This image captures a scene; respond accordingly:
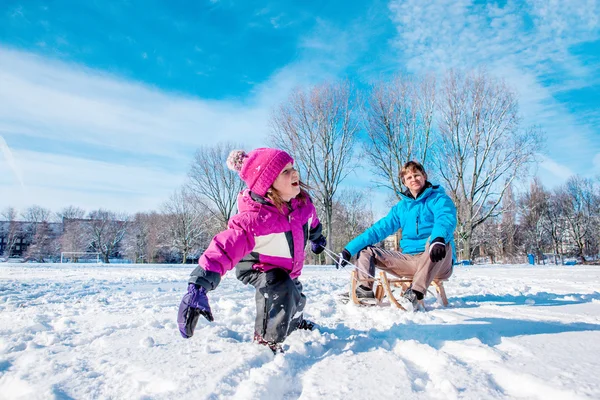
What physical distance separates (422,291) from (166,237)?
38.8m

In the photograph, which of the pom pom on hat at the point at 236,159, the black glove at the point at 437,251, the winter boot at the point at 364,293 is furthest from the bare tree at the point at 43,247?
the black glove at the point at 437,251

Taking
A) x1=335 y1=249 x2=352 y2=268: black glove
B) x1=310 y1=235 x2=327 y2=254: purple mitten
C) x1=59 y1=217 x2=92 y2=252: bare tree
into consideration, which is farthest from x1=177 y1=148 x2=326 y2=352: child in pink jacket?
x1=59 y1=217 x2=92 y2=252: bare tree

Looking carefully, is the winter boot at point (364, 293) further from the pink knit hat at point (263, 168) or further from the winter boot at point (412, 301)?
the pink knit hat at point (263, 168)


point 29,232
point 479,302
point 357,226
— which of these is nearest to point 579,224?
point 357,226

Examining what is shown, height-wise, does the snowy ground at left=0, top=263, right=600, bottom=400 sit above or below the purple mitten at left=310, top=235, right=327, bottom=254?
below

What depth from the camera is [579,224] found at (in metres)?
33.7

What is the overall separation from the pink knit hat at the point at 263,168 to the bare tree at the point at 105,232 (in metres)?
46.7

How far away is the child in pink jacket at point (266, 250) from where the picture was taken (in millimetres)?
1543

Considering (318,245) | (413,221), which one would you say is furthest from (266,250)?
(413,221)

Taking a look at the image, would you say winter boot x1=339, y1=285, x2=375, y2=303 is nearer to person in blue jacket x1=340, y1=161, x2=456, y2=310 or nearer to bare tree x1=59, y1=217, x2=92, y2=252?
person in blue jacket x1=340, y1=161, x2=456, y2=310

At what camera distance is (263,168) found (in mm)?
1914

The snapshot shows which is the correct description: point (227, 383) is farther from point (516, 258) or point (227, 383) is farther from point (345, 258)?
point (516, 258)

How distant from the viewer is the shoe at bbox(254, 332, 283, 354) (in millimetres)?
1617

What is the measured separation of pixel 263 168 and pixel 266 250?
456mm
